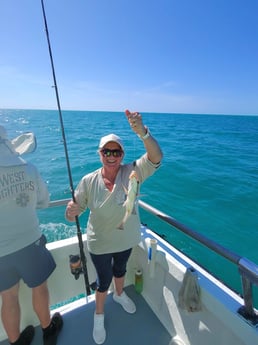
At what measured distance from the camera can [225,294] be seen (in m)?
1.78

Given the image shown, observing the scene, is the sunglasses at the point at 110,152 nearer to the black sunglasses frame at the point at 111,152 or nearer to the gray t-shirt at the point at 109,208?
the black sunglasses frame at the point at 111,152

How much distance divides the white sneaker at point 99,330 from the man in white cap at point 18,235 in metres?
0.55

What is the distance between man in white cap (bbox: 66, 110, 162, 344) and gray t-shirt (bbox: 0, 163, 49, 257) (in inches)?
15.3

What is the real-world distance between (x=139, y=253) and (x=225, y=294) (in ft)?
3.81

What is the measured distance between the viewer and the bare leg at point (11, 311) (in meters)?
1.74

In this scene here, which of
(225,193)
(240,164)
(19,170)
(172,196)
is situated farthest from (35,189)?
(240,164)

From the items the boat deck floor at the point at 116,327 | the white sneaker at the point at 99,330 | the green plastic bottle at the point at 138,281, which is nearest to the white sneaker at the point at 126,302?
the boat deck floor at the point at 116,327

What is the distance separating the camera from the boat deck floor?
7.29 ft

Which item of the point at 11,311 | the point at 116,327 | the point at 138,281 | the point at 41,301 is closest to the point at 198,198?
the point at 138,281

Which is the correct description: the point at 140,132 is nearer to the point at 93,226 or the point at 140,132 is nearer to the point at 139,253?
the point at 93,226

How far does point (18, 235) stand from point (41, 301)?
686mm

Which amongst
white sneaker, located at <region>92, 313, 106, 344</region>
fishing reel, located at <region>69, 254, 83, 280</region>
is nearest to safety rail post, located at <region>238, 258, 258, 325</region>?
white sneaker, located at <region>92, 313, 106, 344</region>

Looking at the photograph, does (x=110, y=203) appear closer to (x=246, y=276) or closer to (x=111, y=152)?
(x=111, y=152)

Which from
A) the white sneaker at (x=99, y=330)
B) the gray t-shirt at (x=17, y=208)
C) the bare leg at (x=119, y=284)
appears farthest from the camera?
the bare leg at (x=119, y=284)
